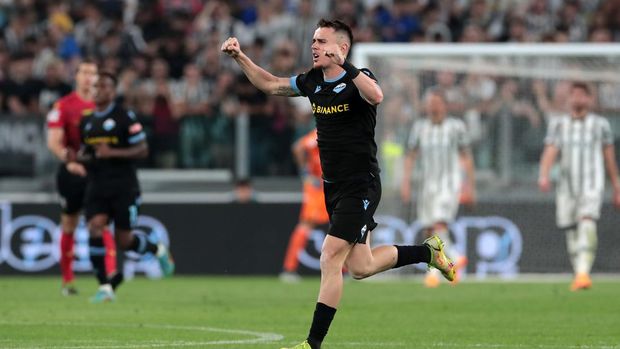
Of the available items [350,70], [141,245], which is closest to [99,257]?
[141,245]

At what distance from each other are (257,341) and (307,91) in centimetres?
195

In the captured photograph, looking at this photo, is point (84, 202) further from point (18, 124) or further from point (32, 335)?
point (18, 124)

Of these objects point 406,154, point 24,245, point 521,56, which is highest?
point 521,56

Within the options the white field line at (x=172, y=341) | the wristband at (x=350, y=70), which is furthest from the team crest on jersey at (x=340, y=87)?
the white field line at (x=172, y=341)

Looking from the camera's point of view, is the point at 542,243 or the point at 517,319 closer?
the point at 517,319

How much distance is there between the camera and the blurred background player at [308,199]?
62.2 feet

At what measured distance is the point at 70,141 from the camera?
15.9 meters

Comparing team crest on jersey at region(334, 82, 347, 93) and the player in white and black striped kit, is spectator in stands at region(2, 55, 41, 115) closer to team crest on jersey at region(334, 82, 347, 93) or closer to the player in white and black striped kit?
the player in white and black striped kit

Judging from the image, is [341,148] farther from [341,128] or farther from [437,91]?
[437,91]

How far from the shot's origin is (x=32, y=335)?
1078 centimetres

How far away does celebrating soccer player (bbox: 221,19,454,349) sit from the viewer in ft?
30.8

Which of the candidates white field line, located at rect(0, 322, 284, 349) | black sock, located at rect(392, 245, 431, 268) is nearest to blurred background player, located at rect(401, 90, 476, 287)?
white field line, located at rect(0, 322, 284, 349)

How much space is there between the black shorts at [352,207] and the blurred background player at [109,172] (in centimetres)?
506

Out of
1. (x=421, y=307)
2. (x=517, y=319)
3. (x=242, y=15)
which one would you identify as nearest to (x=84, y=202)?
(x=421, y=307)
